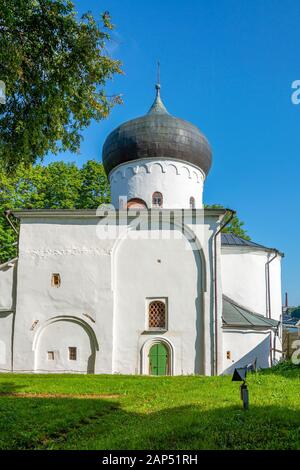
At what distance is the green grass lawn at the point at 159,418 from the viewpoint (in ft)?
17.4

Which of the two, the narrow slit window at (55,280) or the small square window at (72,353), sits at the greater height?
the narrow slit window at (55,280)

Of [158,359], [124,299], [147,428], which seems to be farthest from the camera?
[124,299]

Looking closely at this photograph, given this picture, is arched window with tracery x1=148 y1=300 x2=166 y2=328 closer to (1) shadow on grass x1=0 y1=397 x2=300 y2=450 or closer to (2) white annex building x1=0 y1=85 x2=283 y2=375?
(2) white annex building x1=0 y1=85 x2=283 y2=375

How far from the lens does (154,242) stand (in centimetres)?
1770

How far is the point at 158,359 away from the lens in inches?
665

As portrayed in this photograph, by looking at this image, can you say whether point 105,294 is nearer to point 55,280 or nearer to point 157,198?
point 55,280

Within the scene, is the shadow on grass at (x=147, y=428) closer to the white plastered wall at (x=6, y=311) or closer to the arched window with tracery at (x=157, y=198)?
the white plastered wall at (x=6, y=311)

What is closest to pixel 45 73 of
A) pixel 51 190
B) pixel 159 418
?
pixel 159 418

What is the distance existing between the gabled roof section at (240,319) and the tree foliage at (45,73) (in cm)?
998

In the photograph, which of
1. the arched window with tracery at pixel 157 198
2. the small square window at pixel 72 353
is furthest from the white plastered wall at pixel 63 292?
the arched window with tracery at pixel 157 198

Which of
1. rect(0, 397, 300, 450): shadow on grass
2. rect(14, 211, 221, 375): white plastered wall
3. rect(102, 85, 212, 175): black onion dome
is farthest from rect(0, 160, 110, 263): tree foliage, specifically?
rect(0, 397, 300, 450): shadow on grass

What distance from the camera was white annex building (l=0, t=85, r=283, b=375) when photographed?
1681 centimetres

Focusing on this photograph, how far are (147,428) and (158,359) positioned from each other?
11.1m
